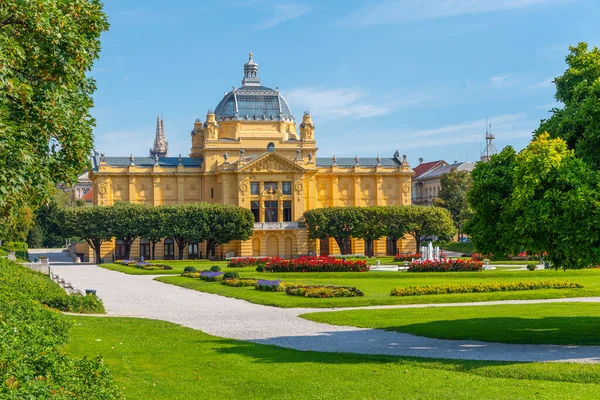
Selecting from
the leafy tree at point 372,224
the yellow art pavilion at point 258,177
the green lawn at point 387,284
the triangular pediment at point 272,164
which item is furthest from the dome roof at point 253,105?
the green lawn at point 387,284

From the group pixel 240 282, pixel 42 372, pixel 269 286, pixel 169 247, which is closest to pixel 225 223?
pixel 169 247

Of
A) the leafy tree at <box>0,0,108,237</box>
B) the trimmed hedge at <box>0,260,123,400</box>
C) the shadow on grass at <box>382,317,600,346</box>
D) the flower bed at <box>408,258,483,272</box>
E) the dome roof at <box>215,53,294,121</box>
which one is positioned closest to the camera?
the trimmed hedge at <box>0,260,123,400</box>

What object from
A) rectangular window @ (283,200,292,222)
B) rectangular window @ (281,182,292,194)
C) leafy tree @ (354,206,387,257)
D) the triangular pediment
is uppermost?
the triangular pediment

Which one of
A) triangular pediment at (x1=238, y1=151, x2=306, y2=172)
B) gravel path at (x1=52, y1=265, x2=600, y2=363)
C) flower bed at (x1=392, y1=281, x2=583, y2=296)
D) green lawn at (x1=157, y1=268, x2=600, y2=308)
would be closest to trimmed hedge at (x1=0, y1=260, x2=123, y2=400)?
gravel path at (x1=52, y1=265, x2=600, y2=363)

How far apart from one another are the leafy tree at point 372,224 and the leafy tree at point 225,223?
1226 cm

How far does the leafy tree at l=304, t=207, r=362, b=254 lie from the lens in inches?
3679

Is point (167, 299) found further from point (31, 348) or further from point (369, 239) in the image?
point (369, 239)

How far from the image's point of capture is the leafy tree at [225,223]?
292 feet

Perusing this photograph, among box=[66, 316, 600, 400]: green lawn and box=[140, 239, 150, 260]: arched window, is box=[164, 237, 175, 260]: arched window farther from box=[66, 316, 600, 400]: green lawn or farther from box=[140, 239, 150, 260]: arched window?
box=[66, 316, 600, 400]: green lawn

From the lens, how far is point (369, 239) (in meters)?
96.6

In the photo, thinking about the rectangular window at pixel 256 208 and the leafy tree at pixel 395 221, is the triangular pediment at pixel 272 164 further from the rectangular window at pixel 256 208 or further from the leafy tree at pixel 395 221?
the leafy tree at pixel 395 221

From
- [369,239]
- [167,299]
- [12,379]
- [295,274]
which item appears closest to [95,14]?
[12,379]

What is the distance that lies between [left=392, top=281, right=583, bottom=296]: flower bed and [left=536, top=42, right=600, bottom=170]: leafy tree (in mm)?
14885

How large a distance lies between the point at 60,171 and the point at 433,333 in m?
11.6
